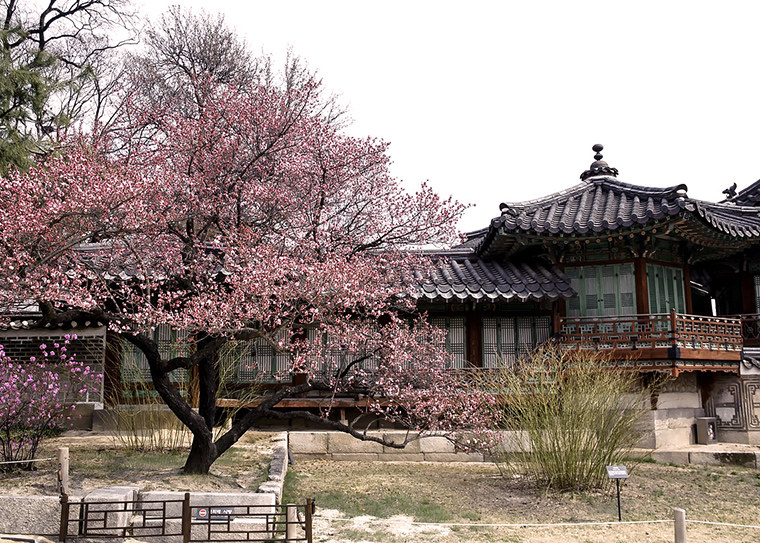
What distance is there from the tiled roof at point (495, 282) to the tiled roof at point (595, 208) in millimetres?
1166

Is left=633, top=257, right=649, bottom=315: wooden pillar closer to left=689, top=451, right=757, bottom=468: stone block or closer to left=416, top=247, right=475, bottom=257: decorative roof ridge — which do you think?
left=689, top=451, right=757, bottom=468: stone block

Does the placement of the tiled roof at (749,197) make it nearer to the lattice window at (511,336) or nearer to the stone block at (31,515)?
the lattice window at (511,336)

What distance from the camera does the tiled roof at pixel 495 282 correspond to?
44.5 feet

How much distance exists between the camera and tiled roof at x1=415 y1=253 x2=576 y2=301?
13570 millimetres

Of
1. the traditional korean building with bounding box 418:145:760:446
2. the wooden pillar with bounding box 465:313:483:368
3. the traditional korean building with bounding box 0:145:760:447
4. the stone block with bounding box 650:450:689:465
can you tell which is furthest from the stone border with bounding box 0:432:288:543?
the stone block with bounding box 650:450:689:465

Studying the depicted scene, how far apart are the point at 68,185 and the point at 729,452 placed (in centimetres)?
1169

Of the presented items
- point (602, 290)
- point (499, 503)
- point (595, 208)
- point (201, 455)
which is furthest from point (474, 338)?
point (201, 455)

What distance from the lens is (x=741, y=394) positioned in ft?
46.1

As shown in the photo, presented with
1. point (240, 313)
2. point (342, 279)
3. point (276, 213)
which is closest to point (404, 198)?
point (276, 213)

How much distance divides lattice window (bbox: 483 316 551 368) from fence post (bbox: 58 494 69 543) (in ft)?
30.5

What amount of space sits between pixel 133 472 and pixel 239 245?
322cm

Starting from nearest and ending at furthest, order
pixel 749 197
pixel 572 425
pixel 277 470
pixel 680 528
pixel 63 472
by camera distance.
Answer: pixel 680 528 → pixel 63 472 → pixel 277 470 → pixel 572 425 → pixel 749 197

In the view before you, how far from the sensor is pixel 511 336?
47.2 feet

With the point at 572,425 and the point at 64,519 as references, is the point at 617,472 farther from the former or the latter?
the point at 64,519
